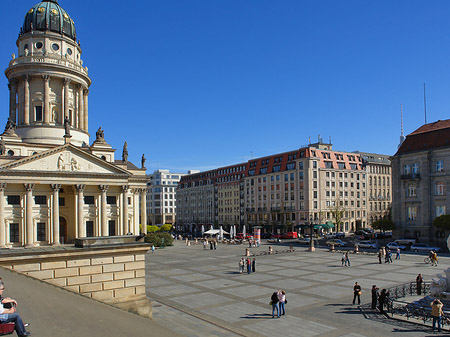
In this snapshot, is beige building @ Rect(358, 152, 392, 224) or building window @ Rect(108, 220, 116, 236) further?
beige building @ Rect(358, 152, 392, 224)

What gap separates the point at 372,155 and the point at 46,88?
254 ft

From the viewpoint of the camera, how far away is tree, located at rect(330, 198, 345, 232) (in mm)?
83062

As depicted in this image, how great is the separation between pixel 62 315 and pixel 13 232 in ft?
133

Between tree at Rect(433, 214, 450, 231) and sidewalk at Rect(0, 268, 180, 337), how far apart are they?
167 feet

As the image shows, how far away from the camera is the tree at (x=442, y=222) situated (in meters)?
52.6

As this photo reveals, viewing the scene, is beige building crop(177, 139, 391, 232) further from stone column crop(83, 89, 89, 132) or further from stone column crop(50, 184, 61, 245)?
stone column crop(50, 184, 61, 245)

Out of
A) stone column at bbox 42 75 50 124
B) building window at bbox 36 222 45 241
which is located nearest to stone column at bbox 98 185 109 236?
building window at bbox 36 222 45 241

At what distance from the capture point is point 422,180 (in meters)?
59.3

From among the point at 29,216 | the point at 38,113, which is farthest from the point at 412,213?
the point at 38,113

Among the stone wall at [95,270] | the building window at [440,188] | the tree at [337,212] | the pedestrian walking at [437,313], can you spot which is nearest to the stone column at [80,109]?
the stone wall at [95,270]

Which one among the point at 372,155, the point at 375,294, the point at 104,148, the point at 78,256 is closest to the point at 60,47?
the point at 104,148

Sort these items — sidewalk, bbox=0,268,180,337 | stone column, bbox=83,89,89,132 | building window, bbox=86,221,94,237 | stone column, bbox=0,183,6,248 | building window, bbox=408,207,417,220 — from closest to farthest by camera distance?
sidewalk, bbox=0,268,180,337 → stone column, bbox=0,183,6,248 → building window, bbox=86,221,94,237 → building window, bbox=408,207,417,220 → stone column, bbox=83,89,89,132

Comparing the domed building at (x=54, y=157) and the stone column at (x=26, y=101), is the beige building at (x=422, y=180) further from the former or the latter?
the stone column at (x=26, y=101)

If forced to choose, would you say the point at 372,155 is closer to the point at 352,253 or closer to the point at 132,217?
the point at 352,253
